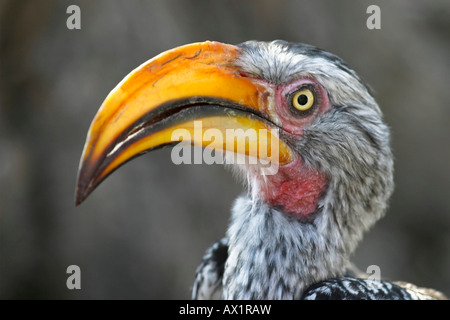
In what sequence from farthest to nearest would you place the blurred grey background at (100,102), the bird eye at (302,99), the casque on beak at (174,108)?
the blurred grey background at (100,102), the bird eye at (302,99), the casque on beak at (174,108)

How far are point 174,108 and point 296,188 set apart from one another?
0.77 m

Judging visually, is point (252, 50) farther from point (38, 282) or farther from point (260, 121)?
point (38, 282)

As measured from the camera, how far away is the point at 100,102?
518 cm

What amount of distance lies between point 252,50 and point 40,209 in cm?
369

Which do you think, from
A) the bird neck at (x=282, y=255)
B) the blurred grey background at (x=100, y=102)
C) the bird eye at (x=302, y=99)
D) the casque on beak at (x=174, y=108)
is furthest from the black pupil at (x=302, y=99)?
the blurred grey background at (x=100, y=102)

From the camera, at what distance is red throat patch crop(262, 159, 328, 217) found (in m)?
2.58

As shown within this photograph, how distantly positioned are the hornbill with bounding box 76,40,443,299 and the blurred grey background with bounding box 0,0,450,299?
2.59 m

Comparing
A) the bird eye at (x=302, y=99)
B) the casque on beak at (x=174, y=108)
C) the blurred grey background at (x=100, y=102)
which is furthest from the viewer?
the blurred grey background at (x=100, y=102)

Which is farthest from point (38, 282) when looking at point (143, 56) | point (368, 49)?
point (368, 49)

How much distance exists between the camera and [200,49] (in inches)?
94.2

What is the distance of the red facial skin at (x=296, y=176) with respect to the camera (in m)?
2.51

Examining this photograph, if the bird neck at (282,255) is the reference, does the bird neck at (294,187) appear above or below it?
above

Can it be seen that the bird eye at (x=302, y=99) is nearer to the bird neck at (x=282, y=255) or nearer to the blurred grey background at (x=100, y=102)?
the bird neck at (x=282, y=255)

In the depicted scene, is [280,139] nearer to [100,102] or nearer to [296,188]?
[296,188]
